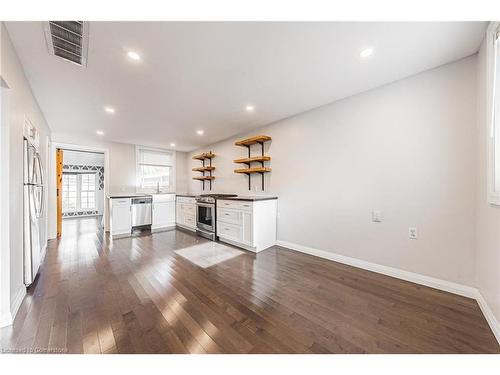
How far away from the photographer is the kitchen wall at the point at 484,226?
1.46 m

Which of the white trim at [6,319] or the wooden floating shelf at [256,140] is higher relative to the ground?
the wooden floating shelf at [256,140]

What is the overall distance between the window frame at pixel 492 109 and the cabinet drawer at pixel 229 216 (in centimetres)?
291

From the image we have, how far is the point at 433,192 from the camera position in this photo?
81.2 inches

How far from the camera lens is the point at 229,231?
363 cm

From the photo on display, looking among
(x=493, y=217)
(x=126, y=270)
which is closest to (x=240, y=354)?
(x=126, y=270)

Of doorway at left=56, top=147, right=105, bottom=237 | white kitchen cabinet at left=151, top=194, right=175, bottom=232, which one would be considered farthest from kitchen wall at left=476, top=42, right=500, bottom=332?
doorway at left=56, top=147, right=105, bottom=237

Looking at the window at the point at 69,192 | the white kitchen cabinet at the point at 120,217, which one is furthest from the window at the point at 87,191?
the white kitchen cabinet at the point at 120,217

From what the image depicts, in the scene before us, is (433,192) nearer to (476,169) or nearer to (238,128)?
(476,169)

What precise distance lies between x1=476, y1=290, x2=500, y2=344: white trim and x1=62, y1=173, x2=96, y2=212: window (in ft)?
35.7

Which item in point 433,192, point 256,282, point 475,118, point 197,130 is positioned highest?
point 197,130

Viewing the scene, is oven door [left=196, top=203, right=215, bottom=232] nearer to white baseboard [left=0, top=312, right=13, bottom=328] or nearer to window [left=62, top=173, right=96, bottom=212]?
white baseboard [left=0, top=312, right=13, bottom=328]

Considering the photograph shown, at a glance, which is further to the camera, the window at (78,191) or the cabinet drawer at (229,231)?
the window at (78,191)

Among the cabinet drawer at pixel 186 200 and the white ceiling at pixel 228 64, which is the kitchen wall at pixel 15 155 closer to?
the white ceiling at pixel 228 64
